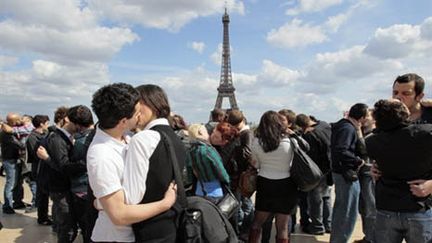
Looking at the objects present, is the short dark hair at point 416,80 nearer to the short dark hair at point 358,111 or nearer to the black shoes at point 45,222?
the short dark hair at point 358,111

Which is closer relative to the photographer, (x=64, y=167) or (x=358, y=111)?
(x=64, y=167)

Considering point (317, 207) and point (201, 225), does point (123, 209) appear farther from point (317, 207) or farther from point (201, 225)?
point (317, 207)

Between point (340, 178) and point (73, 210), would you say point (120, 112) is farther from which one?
point (340, 178)

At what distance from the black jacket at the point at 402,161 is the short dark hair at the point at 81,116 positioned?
3160 millimetres

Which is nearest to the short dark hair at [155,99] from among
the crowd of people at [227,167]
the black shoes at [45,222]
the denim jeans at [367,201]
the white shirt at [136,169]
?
the crowd of people at [227,167]

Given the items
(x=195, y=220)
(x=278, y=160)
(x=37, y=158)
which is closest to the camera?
(x=195, y=220)

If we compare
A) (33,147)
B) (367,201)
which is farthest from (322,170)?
(33,147)

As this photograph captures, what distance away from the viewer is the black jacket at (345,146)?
200 inches

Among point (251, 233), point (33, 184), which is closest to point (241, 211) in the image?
point (251, 233)

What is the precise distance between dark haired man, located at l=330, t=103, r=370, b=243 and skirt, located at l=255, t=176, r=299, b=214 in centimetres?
79

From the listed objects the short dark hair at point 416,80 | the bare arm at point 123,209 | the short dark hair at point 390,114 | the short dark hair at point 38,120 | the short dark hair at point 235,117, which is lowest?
the bare arm at point 123,209

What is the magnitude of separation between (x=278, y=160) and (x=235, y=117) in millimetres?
879

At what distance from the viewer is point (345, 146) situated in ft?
16.8

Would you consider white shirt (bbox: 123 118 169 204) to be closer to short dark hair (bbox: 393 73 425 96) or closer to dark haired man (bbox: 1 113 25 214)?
short dark hair (bbox: 393 73 425 96)
